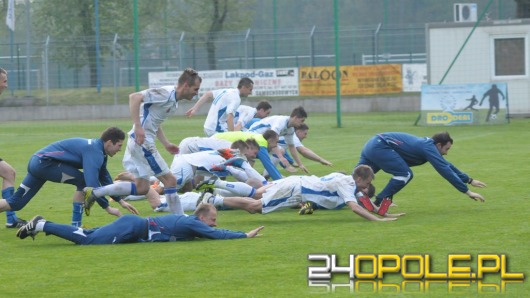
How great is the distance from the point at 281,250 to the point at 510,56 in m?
25.2

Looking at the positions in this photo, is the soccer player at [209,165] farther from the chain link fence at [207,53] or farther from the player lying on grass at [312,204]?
the chain link fence at [207,53]

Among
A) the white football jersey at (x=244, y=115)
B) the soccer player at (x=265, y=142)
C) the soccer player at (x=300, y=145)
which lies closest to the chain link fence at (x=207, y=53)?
the white football jersey at (x=244, y=115)

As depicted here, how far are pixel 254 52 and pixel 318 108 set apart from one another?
4.20 m

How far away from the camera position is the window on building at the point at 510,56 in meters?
34.3

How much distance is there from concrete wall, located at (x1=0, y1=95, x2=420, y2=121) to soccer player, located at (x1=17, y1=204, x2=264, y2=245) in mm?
31495

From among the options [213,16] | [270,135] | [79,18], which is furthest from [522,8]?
[270,135]

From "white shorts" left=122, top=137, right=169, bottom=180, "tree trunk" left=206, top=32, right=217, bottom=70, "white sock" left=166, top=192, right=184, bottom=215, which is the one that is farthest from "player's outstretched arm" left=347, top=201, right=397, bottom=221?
"tree trunk" left=206, top=32, right=217, bottom=70

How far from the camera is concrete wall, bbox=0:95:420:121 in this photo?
43.1 m

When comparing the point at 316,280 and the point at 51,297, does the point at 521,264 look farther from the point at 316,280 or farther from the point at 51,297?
the point at 51,297

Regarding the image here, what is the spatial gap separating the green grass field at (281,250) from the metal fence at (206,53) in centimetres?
2782

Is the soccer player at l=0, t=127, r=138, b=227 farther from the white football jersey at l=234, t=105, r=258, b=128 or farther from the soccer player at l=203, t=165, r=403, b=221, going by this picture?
the white football jersey at l=234, t=105, r=258, b=128

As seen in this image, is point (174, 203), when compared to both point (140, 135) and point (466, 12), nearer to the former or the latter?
point (140, 135)

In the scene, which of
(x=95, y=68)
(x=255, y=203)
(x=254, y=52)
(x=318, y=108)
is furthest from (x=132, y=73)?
(x=255, y=203)

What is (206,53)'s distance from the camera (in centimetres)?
4666
